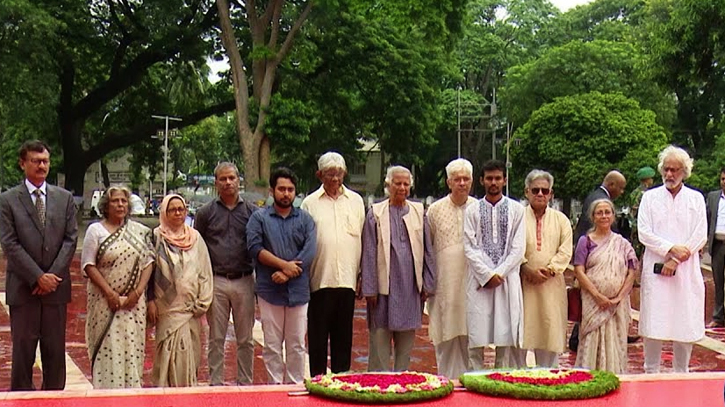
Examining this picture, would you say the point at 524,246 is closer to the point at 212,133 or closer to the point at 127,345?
the point at 127,345

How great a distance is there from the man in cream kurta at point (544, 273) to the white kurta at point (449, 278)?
454 mm

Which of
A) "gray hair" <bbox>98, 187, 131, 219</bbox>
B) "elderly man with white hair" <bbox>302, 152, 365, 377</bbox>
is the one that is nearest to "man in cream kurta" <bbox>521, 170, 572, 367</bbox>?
"elderly man with white hair" <bbox>302, 152, 365, 377</bbox>

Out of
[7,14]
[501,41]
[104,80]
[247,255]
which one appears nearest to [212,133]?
[501,41]

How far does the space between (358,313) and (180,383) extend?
16.8ft

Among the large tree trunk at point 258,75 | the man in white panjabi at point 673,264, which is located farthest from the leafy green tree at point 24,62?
the man in white panjabi at point 673,264

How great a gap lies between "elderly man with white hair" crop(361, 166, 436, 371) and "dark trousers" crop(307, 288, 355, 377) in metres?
0.17

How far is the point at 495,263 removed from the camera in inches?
229

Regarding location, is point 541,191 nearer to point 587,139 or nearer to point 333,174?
point 333,174

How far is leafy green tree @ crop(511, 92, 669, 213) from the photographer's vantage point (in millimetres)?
27906

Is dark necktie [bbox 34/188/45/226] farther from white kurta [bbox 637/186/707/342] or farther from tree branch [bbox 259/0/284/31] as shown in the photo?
tree branch [bbox 259/0/284/31]

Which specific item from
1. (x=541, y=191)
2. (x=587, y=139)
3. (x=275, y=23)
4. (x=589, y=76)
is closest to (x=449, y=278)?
(x=541, y=191)

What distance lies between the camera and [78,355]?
24.5ft

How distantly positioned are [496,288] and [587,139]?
78.4 feet

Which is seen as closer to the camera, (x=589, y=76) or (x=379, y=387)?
(x=379, y=387)
